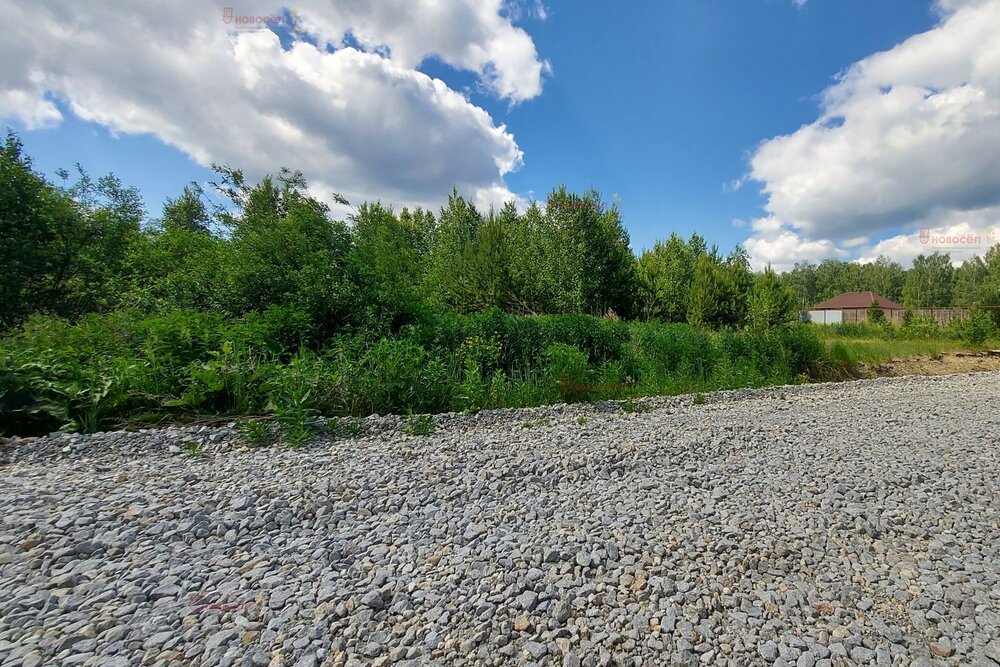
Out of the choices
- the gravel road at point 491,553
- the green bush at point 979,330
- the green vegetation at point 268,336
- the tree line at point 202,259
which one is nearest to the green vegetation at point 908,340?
the green bush at point 979,330

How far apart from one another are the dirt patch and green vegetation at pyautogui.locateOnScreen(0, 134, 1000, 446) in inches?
89.9

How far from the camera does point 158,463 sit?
110 inches

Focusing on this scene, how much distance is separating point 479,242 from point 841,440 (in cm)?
1327

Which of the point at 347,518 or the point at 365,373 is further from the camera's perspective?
the point at 365,373

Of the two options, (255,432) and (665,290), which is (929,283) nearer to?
(665,290)

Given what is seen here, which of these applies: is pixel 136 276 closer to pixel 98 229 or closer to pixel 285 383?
pixel 98 229

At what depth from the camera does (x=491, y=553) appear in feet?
6.08

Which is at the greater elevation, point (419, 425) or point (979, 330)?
point (979, 330)

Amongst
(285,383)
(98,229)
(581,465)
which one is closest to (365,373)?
(285,383)

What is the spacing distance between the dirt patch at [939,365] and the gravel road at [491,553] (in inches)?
308

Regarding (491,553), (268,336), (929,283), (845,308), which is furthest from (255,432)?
(929,283)

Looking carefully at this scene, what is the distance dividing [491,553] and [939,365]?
14544 mm

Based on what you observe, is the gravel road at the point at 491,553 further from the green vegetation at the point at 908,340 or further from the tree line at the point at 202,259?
the green vegetation at the point at 908,340

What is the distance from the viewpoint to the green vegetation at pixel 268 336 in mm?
3531
